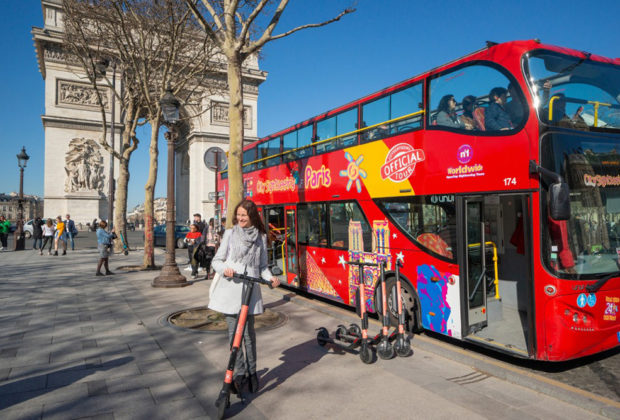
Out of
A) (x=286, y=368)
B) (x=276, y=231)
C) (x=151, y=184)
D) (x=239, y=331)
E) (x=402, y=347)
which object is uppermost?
(x=151, y=184)

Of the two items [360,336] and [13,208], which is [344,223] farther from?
[13,208]

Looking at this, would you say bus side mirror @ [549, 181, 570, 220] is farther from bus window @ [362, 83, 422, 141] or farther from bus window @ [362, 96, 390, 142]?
bus window @ [362, 96, 390, 142]

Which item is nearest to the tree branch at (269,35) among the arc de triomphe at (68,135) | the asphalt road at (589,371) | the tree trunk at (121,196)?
the asphalt road at (589,371)

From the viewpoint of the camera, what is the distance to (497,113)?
4.82 meters

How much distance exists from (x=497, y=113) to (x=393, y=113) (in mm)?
1745

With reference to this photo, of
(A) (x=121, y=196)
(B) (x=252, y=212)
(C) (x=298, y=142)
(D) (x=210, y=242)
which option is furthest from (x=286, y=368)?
(A) (x=121, y=196)

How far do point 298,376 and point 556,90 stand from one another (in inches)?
156

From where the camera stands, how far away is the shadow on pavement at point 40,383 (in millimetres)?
3804

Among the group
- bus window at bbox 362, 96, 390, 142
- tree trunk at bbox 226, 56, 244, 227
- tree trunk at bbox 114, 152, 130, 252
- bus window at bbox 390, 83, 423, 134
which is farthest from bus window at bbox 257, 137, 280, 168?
tree trunk at bbox 114, 152, 130, 252

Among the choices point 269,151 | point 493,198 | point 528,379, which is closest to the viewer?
point 528,379

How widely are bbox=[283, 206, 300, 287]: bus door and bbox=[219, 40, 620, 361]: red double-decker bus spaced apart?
1.17 m

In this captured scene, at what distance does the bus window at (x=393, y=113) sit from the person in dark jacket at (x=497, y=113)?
1.04m

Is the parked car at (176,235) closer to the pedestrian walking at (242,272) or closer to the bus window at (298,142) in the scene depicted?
the bus window at (298,142)

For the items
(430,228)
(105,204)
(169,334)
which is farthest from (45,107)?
(430,228)
